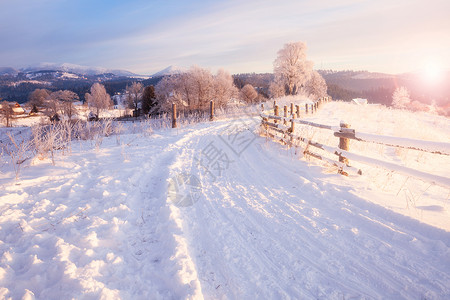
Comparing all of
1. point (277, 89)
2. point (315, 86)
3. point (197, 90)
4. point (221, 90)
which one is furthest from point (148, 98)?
point (315, 86)

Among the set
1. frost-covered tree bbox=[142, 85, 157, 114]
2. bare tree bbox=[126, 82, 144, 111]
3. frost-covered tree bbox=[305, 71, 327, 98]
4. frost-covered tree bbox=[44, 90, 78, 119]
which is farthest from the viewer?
bare tree bbox=[126, 82, 144, 111]

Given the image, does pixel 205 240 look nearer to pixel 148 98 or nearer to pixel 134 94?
pixel 148 98

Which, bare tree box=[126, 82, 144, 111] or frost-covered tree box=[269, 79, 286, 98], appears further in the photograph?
bare tree box=[126, 82, 144, 111]

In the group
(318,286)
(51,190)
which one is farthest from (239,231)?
(51,190)

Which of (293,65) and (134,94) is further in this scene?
(134,94)

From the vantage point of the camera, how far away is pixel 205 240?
3.04m

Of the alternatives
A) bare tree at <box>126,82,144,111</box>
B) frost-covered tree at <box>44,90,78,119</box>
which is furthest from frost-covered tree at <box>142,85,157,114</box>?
frost-covered tree at <box>44,90,78,119</box>

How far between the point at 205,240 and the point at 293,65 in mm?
43445

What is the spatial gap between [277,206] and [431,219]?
225cm

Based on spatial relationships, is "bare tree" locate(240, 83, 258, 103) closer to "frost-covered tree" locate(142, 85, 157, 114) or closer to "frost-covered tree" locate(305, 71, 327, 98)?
"frost-covered tree" locate(305, 71, 327, 98)

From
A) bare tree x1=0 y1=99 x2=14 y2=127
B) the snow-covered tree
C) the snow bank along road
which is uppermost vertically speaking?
the snow-covered tree

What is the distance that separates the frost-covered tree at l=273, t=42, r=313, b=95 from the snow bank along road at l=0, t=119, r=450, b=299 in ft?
129

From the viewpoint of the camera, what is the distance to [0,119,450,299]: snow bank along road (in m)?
2.22

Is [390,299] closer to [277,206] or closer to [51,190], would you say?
[277,206]
